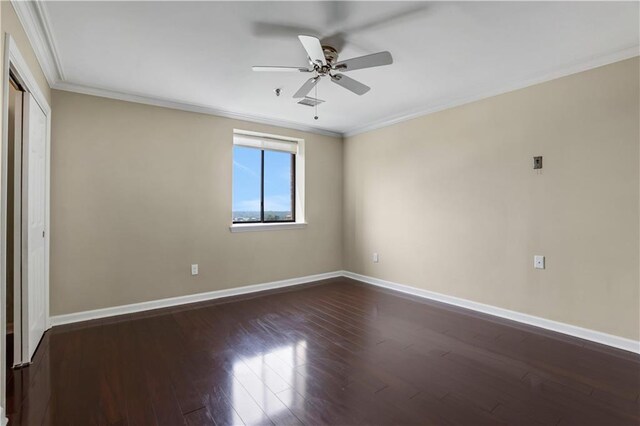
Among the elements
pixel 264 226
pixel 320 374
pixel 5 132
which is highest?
pixel 5 132

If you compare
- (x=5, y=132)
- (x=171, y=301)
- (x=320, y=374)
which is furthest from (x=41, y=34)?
(x=320, y=374)

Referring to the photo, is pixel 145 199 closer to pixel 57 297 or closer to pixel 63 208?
pixel 63 208

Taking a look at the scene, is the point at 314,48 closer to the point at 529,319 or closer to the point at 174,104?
the point at 174,104

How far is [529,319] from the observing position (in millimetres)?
2943

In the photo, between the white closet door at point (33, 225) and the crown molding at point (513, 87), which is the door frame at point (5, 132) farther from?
the crown molding at point (513, 87)

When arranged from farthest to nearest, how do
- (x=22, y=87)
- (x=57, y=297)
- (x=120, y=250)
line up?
(x=120, y=250)
(x=57, y=297)
(x=22, y=87)

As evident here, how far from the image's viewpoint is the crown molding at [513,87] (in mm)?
2443

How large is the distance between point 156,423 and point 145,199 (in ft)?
7.88

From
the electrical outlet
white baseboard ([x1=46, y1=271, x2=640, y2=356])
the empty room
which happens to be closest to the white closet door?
the empty room

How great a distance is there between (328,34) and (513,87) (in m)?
2.02

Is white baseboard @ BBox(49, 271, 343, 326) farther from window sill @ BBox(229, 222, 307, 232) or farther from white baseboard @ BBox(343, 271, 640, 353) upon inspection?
white baseboard @ BBox(343, 271, 640, 353)

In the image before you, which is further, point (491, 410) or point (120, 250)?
point (120, 250)

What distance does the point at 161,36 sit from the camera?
2.20 m

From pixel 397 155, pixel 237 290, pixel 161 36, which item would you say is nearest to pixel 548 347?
pixel 397 155
